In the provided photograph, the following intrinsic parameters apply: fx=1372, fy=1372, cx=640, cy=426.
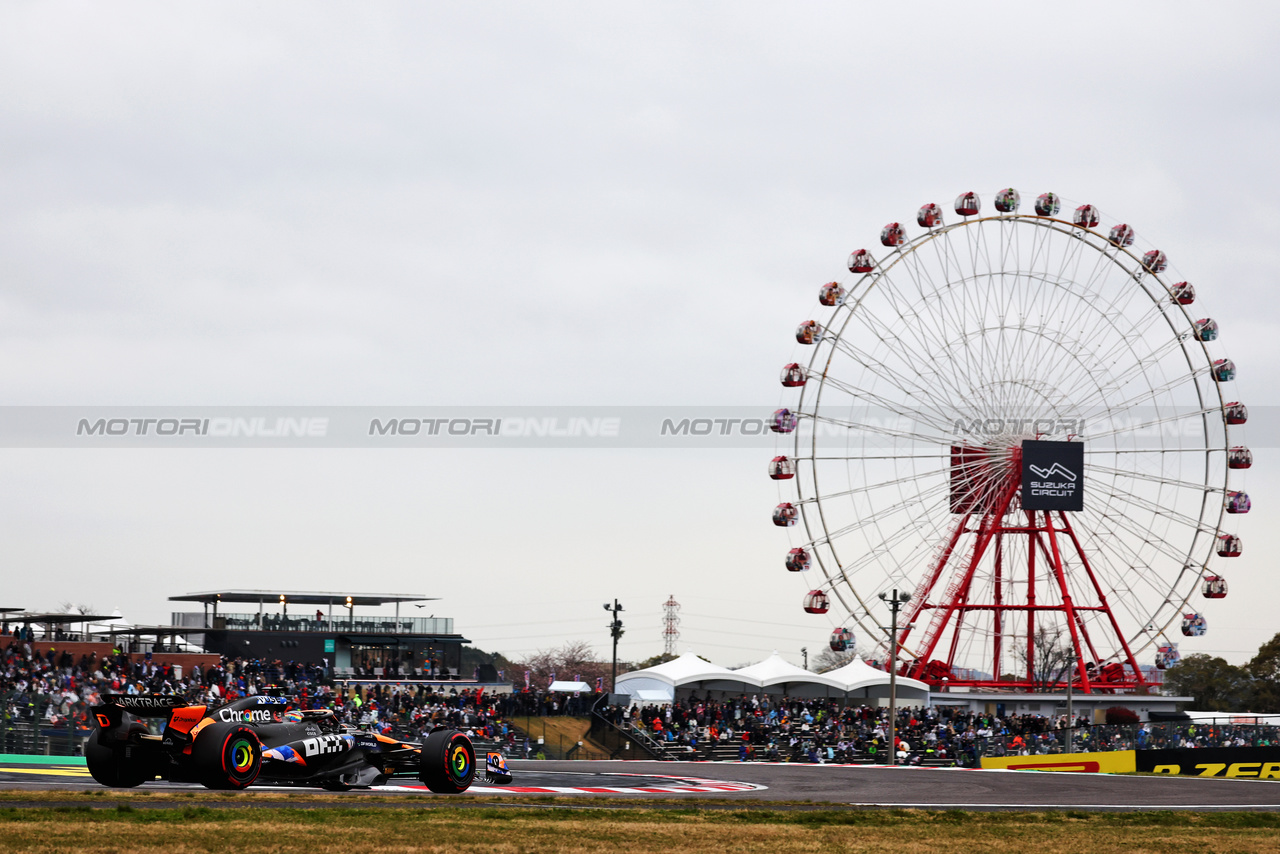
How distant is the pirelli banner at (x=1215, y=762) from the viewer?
35562 millimetres

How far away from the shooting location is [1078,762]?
128 ft

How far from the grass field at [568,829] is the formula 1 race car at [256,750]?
517 mm

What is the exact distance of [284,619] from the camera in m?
64.4

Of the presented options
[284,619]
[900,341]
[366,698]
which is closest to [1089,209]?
[900,341]

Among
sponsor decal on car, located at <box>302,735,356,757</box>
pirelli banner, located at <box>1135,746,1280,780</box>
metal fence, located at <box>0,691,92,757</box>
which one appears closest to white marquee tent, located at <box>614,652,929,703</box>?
pirelli banner, located at <box>1135,746,1280,780</box>

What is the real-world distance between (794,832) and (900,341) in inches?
1377

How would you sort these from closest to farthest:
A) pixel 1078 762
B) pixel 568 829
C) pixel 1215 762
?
pixel 568 829 → pixel 1215 762 → pixel 1078 762

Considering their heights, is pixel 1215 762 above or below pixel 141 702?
below

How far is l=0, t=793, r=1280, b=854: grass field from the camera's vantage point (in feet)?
45.4

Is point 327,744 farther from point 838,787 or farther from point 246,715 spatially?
point 838,787

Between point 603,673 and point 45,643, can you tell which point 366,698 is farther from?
point 603,673

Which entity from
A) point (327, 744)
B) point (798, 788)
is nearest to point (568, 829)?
point (327, 744)

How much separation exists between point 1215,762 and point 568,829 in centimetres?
2628

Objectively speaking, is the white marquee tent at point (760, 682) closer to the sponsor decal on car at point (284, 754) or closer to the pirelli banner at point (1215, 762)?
the pirelli banner at point (1215, 762)
